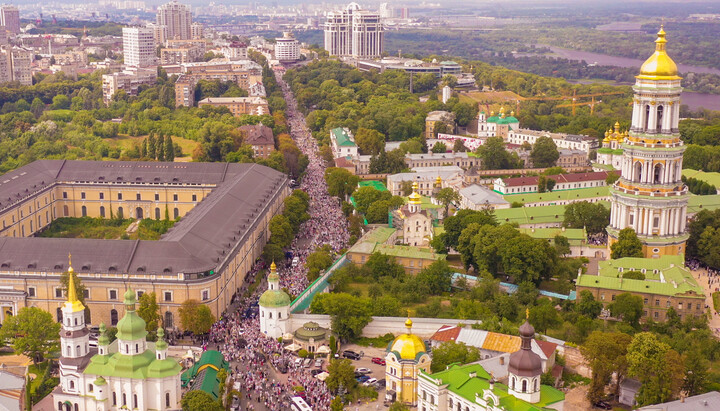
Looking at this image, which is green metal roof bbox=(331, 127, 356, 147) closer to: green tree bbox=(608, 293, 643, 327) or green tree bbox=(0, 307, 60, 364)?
green tree bbox=(608, 293, 643, 327)

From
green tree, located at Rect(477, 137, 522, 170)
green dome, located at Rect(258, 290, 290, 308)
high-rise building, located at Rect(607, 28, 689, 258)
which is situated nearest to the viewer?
green dome, located at Rect(258, 290, 290, 308)

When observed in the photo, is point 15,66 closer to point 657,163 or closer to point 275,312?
point 275,312

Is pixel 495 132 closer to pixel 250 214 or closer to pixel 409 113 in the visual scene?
pixel 409 113

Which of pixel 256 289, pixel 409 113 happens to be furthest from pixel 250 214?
pixel 409 113

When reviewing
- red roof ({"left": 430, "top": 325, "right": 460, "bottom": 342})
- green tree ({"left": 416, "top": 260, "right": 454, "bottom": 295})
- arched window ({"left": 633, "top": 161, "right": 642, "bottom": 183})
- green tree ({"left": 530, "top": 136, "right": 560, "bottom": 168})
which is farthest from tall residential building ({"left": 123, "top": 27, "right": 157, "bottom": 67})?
red roof ({"left": 430, "top": 325, "right": 460, "bottom": 342})

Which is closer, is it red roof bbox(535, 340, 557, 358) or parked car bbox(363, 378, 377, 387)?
parked car bbox(363, 378, 377, 387)

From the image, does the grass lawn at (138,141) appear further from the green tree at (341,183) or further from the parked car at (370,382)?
the parked car at (370,382)

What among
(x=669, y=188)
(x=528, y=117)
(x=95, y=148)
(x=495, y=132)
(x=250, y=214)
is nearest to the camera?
(x=669, y=188)
